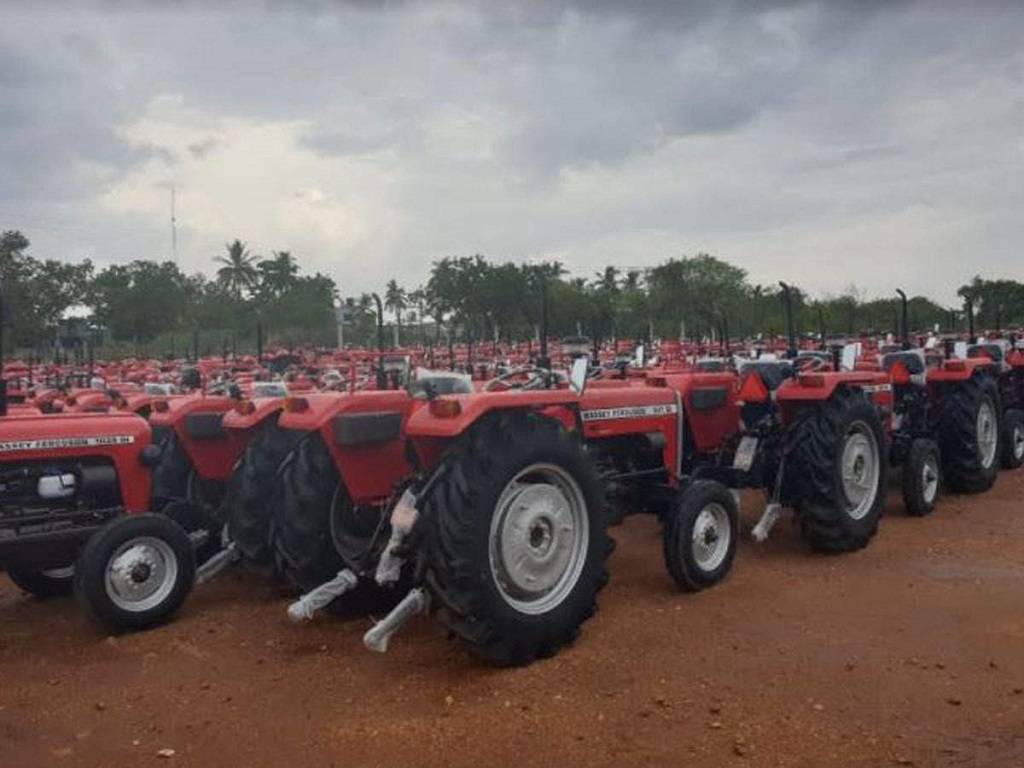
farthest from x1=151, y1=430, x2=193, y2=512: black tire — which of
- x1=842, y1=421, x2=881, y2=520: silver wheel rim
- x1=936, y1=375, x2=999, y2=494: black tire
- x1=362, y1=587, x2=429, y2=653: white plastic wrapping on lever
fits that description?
x1=936, y1=375, x2=999, y2=494: black tire

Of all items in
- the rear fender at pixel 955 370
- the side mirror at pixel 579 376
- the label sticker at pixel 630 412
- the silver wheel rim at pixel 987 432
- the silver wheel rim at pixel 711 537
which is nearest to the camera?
the side mirror at pixel 579 376

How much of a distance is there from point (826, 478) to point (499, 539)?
9.67 feet

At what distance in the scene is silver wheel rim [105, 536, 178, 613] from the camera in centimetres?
557

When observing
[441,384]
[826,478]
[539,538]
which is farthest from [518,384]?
[826,478]

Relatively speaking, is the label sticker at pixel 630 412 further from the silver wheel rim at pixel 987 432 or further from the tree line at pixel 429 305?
the tree line at pixel 429 305

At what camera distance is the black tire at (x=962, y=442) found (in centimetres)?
890

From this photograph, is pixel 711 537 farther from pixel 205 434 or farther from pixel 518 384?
pixel 205 434

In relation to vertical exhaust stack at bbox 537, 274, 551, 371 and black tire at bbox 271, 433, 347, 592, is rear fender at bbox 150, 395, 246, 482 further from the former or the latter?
vertical exhaust stack at bbox 537, 274, 551, 371

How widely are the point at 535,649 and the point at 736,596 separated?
1.61 metres

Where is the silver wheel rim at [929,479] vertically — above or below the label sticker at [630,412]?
below

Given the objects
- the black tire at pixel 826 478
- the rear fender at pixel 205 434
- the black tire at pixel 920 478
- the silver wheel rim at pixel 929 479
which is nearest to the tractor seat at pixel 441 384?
the rear fender at pixel 205 434

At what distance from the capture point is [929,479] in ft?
27.0

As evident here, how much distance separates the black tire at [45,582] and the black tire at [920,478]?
253 inches

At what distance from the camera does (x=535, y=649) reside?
183 inches
